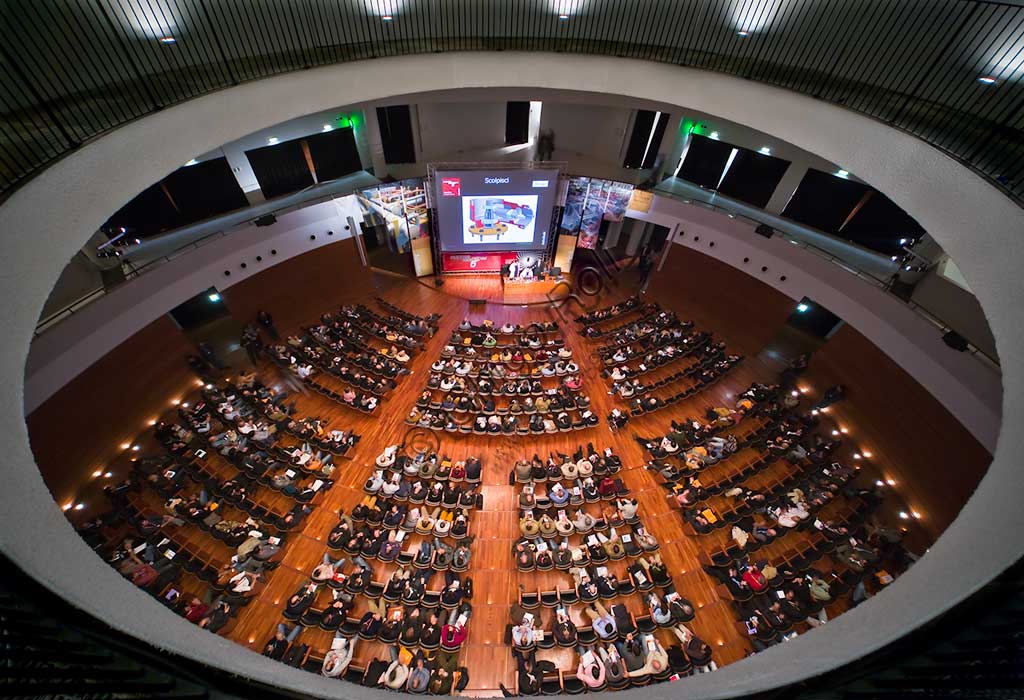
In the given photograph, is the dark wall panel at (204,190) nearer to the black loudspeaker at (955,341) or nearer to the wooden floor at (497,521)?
the wooden floor at (497,521)

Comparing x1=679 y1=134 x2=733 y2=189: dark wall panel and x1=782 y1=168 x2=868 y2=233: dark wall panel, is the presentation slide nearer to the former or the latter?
x1=679 y1=134 x2=733 y2=189: dark wall panel

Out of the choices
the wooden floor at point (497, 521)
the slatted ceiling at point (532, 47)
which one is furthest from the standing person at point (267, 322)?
the slatted ceiling at point (532, 47)

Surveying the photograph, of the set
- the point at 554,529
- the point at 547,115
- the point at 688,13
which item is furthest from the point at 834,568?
the point at 547,115

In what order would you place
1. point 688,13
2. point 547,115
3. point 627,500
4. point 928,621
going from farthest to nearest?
1. point 547,115
2. point 688,13
3. point 627,500
4. point 928,621

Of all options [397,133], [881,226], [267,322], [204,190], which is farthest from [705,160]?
[204,190]

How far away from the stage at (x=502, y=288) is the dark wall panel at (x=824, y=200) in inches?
329

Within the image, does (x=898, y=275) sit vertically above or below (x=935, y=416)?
above

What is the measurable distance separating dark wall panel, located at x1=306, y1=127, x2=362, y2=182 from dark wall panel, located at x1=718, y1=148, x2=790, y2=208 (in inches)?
542

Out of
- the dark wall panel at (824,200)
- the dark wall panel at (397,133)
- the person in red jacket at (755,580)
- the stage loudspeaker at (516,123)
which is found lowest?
the person in red jacket at (755,580)

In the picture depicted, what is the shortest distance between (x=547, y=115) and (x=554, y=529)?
50.2 feet

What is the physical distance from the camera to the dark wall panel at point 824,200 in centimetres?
1224

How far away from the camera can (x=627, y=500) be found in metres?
10.1

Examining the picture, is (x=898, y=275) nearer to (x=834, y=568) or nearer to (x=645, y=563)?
(x=834, y=568)

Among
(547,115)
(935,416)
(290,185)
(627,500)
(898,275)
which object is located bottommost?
(627,500)
